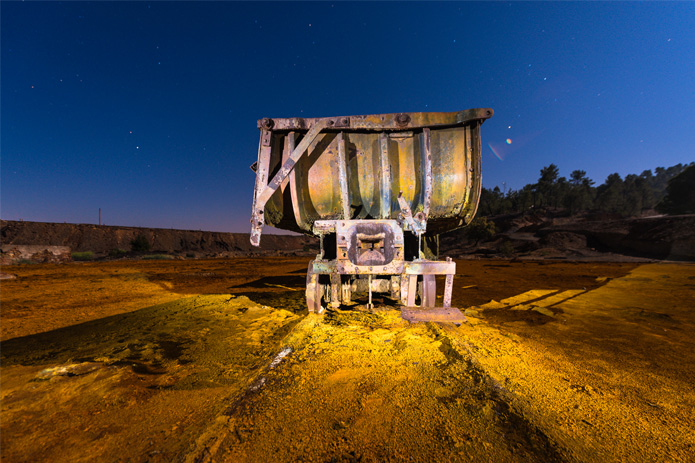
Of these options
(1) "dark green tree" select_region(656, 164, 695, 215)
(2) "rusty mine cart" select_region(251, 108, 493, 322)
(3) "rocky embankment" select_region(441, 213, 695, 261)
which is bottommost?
(3) "rocky embankment" select_region(441, 213, 695, 261)

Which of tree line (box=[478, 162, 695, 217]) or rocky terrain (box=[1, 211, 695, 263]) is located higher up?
tree line (box=[478, 162, 695, 217])

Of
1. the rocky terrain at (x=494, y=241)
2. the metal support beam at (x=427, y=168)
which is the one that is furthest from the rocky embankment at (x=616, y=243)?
the metal support beam at (x=427, y=168)

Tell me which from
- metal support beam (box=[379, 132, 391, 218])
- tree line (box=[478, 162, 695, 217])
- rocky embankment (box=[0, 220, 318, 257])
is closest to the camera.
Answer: metal support beam (box=[379, 132, 391, 218])

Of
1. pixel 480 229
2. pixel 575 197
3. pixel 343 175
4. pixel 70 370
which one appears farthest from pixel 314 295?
pixel 575 197

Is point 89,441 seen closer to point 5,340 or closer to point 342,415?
point 342,415

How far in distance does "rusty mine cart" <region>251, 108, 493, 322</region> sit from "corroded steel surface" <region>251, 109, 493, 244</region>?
0.04 feet

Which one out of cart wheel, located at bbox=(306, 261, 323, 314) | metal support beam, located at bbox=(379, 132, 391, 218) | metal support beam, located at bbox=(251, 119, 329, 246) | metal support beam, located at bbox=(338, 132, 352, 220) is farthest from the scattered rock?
metal support beam, located at bbox=(379, 132, 391, 218)

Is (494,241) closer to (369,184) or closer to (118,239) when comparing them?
(369,184)

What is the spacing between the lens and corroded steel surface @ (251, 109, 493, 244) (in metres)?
3.23

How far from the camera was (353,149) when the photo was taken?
3416 mm

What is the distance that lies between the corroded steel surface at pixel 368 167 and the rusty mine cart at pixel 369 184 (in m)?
0.01

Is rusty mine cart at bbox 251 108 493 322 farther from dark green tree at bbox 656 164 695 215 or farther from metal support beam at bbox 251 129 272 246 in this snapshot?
dark green tree at bbox 656 164 695 215

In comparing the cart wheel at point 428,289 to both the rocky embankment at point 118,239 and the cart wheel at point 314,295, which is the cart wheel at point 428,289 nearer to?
the cart wheel at point 314,295

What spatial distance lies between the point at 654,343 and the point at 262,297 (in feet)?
18.1
